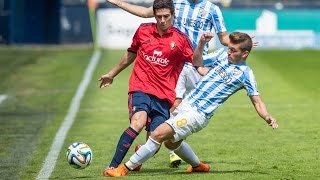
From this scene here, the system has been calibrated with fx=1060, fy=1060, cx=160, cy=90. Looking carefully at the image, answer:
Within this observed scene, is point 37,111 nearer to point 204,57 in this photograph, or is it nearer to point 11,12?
point 204,57

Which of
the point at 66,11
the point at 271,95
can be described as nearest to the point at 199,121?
the point at 271,95

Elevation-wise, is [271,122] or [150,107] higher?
[271,122]

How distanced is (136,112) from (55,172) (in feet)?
3.75

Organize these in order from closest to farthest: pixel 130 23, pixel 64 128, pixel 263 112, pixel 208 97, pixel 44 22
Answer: pixel 263 112
pixel 208 97
pixel 64 128
pixel 130 23
pixel 44 22

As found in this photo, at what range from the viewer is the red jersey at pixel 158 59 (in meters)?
11.6

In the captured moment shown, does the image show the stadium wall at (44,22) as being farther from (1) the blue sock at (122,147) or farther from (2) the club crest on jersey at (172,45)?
(1) the blue sock at (122,147)

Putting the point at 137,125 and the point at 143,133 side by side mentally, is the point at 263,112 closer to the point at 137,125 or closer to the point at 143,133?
the point at 137,125

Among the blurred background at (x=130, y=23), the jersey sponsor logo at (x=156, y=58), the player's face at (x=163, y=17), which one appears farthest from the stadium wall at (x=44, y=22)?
the player's face at (x=163, y=17)

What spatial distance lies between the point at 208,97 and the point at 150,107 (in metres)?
0.74

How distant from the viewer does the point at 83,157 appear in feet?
37.1

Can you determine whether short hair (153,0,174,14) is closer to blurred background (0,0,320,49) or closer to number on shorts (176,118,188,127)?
number on shorts (176,118,188,127)

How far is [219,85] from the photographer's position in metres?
11.2

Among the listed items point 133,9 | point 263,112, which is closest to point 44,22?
point 133,9

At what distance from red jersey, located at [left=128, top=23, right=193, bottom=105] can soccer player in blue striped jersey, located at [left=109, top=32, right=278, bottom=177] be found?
39 cm
